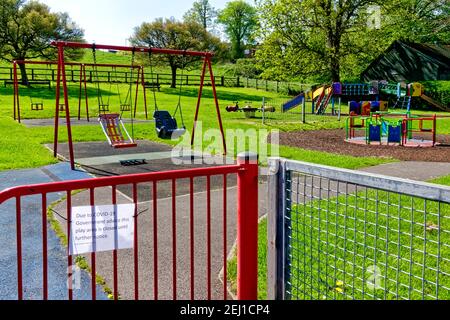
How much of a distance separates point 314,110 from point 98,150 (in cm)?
1947

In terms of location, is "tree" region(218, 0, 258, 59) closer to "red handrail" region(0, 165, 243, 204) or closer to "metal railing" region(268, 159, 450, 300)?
"metal railing" region(268, 159, 450, 300)

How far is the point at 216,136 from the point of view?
52.3ft

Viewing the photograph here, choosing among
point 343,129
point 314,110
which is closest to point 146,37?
point 314,110

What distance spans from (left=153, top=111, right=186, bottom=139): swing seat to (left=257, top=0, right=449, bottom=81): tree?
27.4 meters

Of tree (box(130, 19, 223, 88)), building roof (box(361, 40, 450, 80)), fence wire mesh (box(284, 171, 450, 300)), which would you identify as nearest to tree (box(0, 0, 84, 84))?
tree (box(130, 19, 223, 88))

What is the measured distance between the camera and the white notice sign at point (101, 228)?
266cm

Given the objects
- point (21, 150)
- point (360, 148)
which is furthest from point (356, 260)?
point (21, 150)

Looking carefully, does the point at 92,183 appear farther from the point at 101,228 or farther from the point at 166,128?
the point at 166,128

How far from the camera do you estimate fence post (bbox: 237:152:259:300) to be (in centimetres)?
321

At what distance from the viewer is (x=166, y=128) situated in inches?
484

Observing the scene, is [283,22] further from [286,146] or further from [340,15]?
[286,146]

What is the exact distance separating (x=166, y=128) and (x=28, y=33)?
1233 inches

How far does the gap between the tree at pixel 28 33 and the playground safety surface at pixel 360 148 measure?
Result: 28.5 metres

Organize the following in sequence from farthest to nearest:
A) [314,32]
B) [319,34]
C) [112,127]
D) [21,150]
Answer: [319,34] < [314,32] < [112,127] < [21,150]
